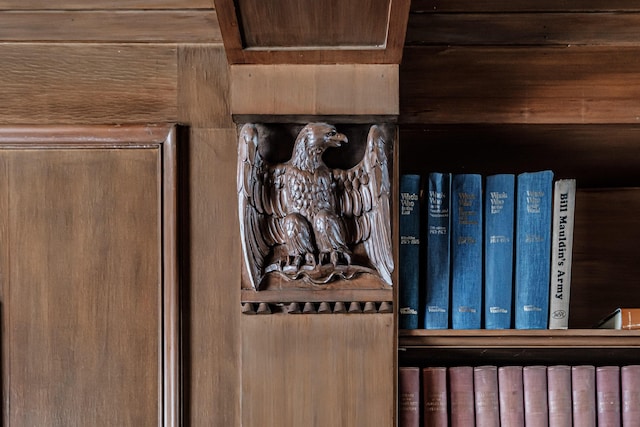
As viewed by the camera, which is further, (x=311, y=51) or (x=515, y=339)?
(x=515, y=339)

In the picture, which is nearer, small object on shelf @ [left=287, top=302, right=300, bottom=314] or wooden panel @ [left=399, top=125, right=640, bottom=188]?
small object on shelf @ [left=287, top=302, right=300, bottom=314]

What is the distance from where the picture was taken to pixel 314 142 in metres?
1.08

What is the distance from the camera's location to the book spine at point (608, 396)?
1.20 metres

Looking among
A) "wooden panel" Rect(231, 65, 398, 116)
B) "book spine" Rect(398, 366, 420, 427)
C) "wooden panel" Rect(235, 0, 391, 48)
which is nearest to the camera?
"wooden panel" Rect(235, 0, 391, 48)

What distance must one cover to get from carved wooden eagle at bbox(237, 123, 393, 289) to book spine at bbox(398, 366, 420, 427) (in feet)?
0.62

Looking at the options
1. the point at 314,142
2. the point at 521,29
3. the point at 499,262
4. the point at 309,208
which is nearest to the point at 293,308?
the point at 309,208

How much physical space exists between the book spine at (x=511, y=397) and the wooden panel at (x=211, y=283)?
44 cm

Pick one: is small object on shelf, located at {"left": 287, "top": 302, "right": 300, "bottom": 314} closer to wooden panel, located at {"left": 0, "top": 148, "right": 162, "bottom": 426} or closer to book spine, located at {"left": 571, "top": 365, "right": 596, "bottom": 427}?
wooden panel, located at {"left": 0, "top": 148, "right": 162, "bottom": 426}

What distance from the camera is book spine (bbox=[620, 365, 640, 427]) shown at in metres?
1.20

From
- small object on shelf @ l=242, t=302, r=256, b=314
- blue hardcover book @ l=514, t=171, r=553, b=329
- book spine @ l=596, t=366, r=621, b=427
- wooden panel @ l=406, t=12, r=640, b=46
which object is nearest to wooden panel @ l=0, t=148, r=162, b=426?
small object on shelf @ l=242, t=302, r=256, b=314

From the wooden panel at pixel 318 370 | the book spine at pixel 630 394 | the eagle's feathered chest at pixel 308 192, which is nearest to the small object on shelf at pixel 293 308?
the wooden panel at pixel 318 370

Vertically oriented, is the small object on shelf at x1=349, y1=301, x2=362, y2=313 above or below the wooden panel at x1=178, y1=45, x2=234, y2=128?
below

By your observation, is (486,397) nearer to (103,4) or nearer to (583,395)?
(583,395)

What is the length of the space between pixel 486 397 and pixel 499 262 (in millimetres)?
226
